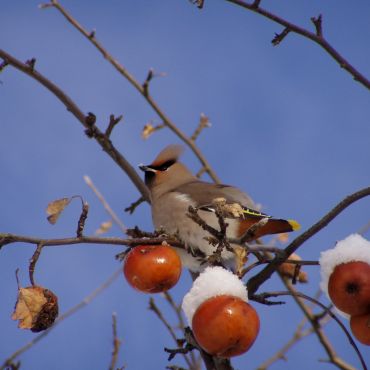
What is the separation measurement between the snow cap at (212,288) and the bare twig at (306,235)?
0.12 meters

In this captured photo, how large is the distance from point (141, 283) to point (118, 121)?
994 millimetres

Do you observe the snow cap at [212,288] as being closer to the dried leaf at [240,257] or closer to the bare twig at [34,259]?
the dried leaf at [240,257]

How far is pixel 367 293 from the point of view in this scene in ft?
5.50

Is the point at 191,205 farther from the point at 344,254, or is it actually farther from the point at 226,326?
the point at 226,326

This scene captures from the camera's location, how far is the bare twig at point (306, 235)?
1576mm

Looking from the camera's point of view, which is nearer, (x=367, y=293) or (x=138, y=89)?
(x=367, y=293)

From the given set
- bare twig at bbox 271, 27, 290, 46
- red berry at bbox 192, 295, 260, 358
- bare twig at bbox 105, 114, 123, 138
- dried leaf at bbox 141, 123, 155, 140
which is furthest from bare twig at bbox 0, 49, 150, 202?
red berry at bbox 192, 295, 260, 358

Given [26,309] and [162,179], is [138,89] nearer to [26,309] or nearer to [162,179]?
[162,179]

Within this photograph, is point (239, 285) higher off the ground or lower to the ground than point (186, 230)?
lower

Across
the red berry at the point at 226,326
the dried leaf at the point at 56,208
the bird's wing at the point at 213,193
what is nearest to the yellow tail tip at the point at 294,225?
the bird's wing at the point at 213,193

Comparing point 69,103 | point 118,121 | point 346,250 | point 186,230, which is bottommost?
point 346,250

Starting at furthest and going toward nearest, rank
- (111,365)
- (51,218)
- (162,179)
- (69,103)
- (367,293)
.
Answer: (162,179)
(69,103)
(111,365)
(51,218)
(367,293)

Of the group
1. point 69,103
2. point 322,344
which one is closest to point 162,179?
point 69,103

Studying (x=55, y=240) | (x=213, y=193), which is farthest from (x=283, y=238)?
(x=55, y=240)
